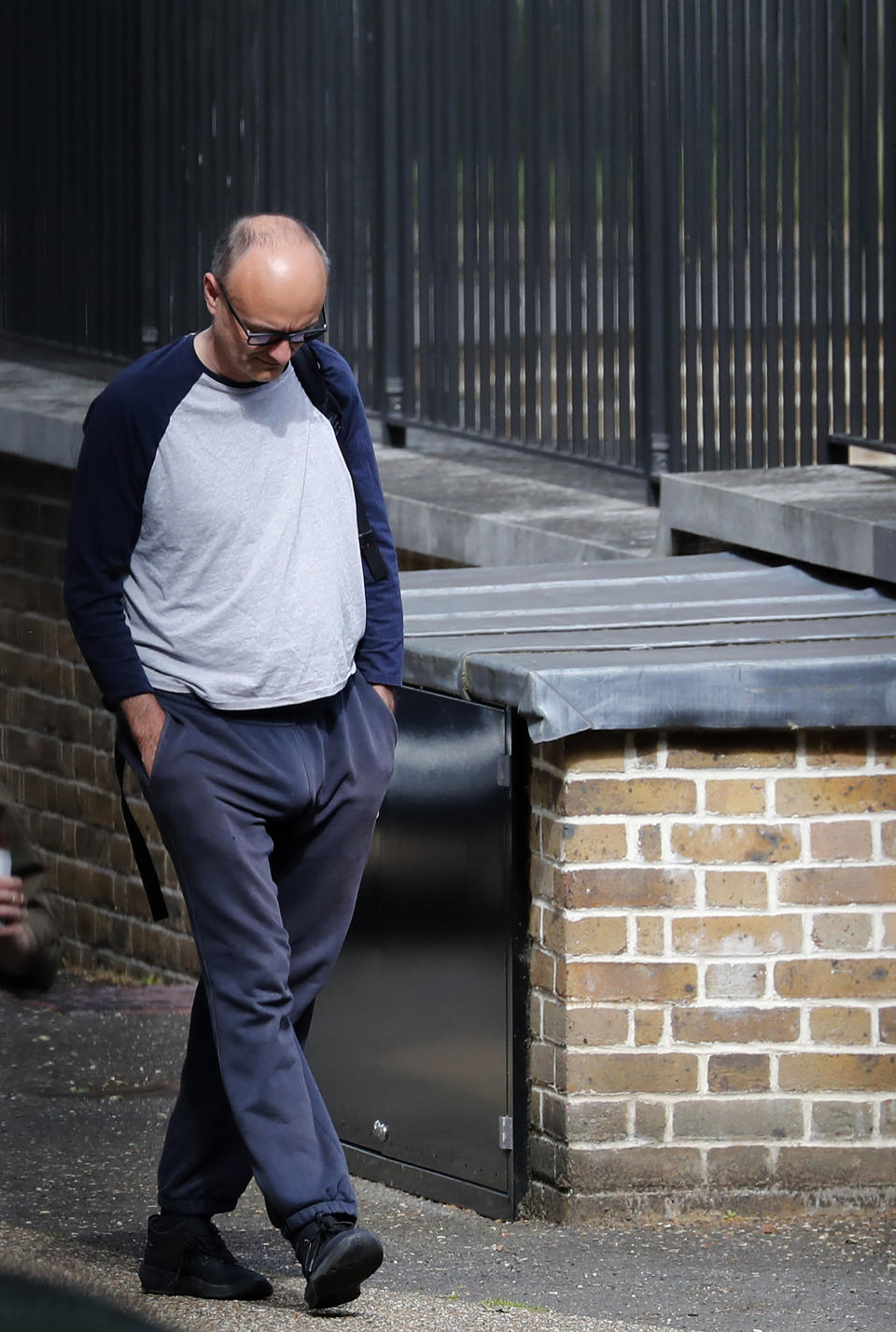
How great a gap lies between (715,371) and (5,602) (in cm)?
364

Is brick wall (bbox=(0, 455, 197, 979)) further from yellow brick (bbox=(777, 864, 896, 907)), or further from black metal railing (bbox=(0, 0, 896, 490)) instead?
yellow brick (bbox=(777, 864, 896, 907))

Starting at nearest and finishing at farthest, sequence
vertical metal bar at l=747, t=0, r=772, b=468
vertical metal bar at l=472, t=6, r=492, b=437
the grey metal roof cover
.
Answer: the grey metal roof cover, vertical metal bar at l=747, t=0, r=772, b=468, vertical metal bar at l=472, t=6, r=492, b=437

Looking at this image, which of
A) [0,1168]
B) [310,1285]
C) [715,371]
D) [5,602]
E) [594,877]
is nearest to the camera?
[310,1285]

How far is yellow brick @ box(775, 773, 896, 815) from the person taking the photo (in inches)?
→ 217

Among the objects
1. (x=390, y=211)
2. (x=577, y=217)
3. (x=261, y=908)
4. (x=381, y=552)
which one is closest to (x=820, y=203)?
(x=577, y=217)

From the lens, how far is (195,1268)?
4.66 meters

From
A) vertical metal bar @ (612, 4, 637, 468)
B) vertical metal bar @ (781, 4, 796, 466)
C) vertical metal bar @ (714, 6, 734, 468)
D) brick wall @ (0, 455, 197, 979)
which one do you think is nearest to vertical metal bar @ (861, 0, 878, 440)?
vertical metal bar @ (781, 4, 796, 466)

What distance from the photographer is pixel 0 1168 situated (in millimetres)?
6324

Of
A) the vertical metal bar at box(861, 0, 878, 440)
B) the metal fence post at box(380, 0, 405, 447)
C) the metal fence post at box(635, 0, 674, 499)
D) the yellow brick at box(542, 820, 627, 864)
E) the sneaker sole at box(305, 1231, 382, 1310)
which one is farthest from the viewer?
the metal fence post at box(380, 0, 405, 447)

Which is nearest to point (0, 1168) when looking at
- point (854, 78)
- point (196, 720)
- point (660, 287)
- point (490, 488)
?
point (196, 720)

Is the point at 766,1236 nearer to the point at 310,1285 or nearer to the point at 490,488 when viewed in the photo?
the point at 310,1285

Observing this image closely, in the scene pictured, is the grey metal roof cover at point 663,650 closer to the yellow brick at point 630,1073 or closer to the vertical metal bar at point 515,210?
the yellow brick at point 630,1073

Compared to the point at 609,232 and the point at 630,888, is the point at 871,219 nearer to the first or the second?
the point at 609,232

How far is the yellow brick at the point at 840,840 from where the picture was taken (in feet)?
18.1
